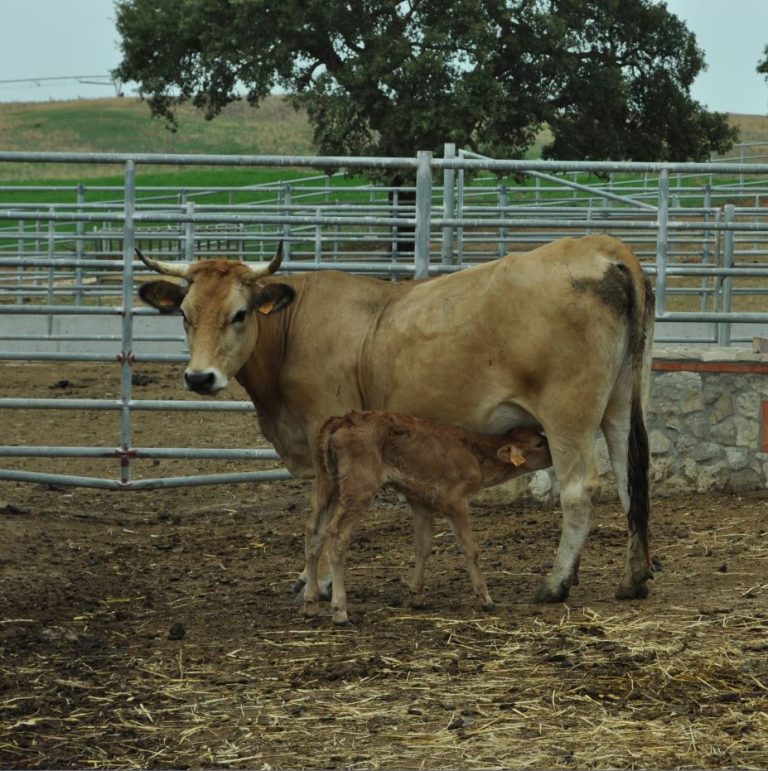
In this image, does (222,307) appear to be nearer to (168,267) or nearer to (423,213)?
(168,267)

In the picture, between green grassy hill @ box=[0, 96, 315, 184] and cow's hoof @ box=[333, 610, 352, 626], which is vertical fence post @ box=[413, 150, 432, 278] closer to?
cow's hoof @ box=[333, 610, 352, 626]

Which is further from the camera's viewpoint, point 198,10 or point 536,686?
point 198,10

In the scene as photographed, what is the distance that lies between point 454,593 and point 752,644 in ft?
5.79

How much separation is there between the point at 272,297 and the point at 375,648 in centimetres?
195

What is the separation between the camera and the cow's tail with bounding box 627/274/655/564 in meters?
6.78

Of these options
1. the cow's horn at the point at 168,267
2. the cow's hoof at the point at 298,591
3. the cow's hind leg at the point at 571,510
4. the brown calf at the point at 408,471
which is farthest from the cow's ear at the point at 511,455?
the cow's horn at the point at 168,267

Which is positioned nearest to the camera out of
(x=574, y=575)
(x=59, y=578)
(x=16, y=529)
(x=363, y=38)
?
(x=574, y=575)

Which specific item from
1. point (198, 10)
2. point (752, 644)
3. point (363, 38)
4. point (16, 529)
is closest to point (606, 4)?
point (363, 38)

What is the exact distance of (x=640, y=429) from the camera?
6867mm

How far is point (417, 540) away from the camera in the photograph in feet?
22.3

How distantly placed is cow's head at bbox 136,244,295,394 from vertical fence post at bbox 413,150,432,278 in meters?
1.93

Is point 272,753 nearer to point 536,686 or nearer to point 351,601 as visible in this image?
point 536,686

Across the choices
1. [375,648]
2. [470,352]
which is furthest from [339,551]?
[470,352]

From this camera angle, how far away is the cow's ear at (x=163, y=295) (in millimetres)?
7160
